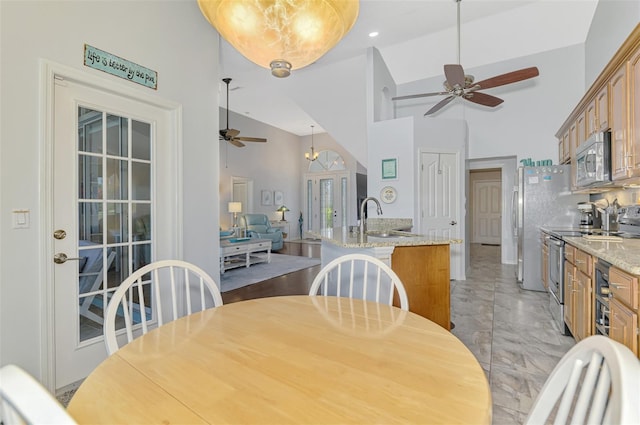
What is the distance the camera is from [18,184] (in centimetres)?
176

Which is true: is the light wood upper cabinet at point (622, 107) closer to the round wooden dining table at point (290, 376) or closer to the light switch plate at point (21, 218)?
the round wooden dining table at point (290, 376)

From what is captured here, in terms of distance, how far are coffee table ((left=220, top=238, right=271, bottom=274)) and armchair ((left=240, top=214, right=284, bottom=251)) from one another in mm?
1572

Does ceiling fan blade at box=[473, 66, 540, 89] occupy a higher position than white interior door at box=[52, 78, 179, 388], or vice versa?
ceiling fan blade at box=[473, 66, 540, 89]

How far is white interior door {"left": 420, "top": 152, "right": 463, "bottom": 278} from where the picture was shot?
16.0 feet

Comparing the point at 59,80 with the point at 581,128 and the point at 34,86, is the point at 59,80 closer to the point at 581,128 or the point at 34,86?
the point at 34,86

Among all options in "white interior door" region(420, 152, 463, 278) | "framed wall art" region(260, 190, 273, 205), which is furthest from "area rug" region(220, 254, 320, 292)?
"framed wall art" region(260, 190, 273, 205)

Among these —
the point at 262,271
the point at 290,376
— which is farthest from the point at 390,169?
the point at 290,376

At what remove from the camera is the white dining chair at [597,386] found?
1.60 feet

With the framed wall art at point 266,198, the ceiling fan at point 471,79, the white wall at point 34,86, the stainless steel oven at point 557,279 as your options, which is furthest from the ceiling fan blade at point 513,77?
the framed wall art at point 266,198

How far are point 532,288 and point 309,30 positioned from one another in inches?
175

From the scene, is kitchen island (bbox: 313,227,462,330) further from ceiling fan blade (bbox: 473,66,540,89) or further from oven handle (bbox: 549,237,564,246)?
ceiling fan blade (bbox: 473,66,540,89)

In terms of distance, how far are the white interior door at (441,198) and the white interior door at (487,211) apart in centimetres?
438

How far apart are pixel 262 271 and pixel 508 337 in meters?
3.81

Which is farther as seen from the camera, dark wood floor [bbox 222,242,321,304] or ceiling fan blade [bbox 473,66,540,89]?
dark wood floor [bbox 222,242,321,304]
